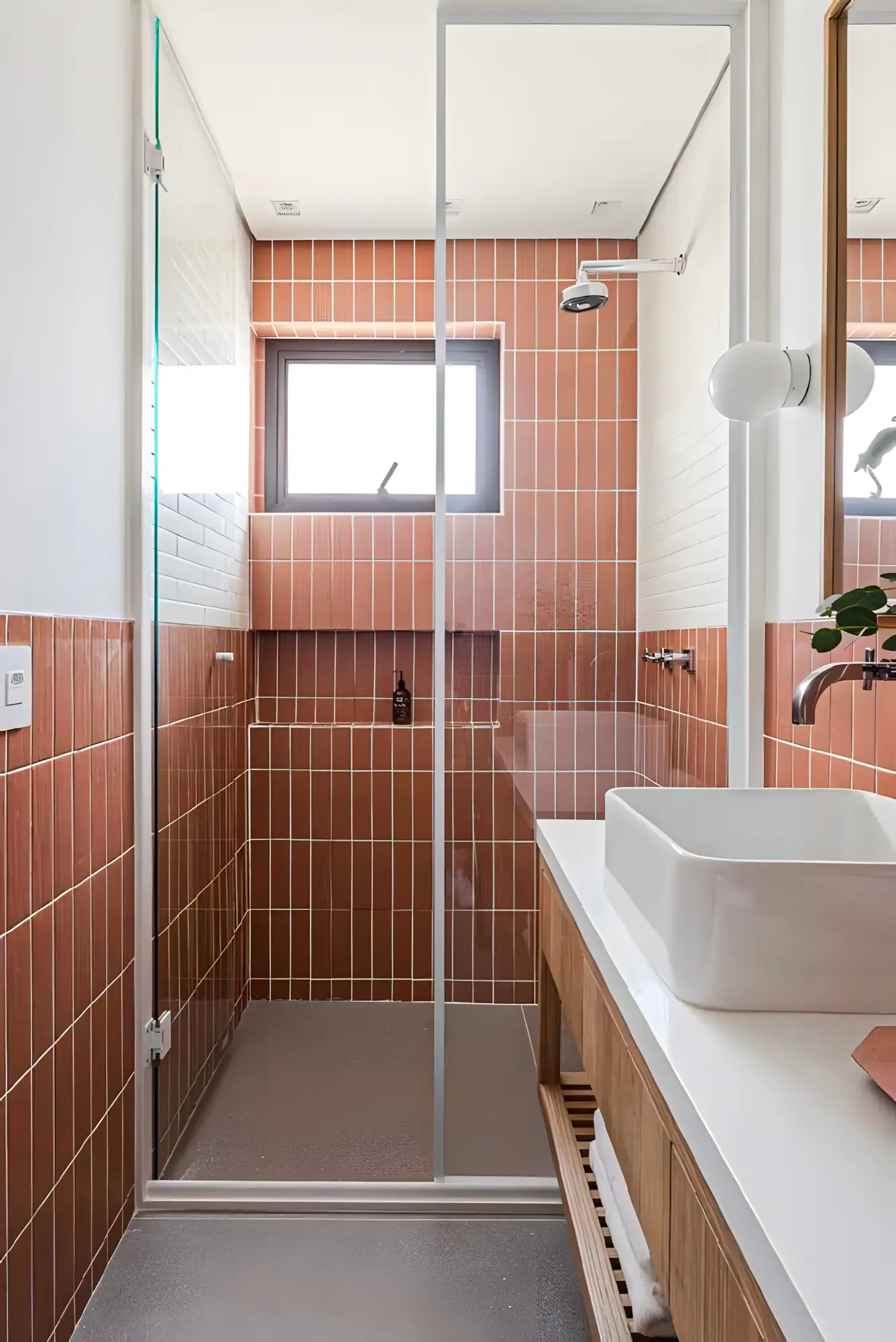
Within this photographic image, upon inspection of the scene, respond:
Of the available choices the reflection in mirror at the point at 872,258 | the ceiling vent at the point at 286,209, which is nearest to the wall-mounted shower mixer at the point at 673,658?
the reflection in mirror at the point at 872,258

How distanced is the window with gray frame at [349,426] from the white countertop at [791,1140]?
2.34 m

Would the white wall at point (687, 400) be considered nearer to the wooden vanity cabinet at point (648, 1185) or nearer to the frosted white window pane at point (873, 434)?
the frosted white window pane at point (873, 434)

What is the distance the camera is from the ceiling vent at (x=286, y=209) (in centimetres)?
265

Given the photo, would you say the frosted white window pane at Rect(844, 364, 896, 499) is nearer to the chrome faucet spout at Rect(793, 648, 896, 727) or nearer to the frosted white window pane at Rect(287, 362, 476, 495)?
the chrome faucet spout at Rect(793, 648, 896, 727)

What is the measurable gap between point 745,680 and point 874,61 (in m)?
1.09

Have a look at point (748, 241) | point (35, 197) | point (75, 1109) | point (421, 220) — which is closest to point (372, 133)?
point (421, 220)

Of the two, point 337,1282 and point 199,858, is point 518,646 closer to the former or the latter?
point 199,858

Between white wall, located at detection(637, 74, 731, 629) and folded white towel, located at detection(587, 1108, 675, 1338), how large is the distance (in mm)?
1050

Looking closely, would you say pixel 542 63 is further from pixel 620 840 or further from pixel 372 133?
pixel 620 840

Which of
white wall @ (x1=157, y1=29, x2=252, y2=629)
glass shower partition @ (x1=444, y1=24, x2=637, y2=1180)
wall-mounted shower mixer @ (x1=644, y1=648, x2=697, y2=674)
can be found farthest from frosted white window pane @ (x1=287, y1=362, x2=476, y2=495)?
wall-mounted shower mixer @ (x1=644, y1=648, x2=697, y2=674)

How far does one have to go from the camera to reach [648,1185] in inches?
32.9

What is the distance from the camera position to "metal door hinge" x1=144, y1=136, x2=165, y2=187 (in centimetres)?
187

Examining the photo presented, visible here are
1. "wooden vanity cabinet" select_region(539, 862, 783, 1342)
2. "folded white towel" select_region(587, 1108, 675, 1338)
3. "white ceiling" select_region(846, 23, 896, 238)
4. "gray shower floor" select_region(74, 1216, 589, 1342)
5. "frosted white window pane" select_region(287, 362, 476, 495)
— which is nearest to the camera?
"wooden vanity cabinet" select_region(539, 862, 783, 1342)

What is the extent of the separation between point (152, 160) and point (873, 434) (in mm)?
1558
